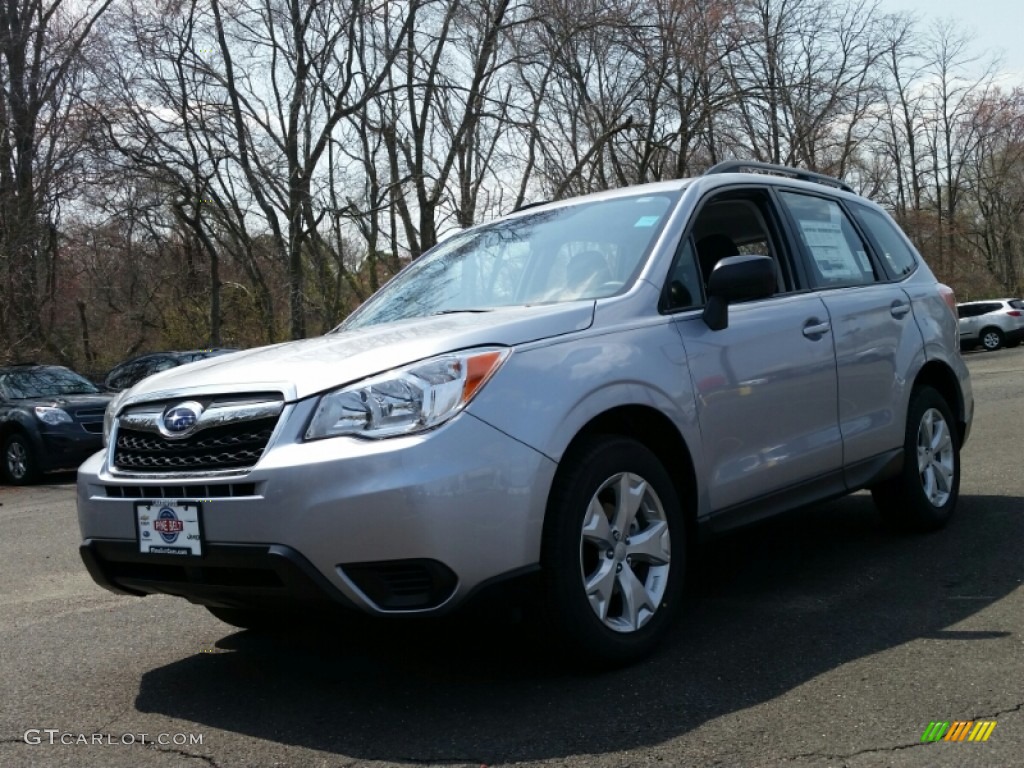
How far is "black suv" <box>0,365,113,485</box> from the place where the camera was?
42.6 ft

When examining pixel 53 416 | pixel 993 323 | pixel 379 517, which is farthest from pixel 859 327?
pixel 993 323

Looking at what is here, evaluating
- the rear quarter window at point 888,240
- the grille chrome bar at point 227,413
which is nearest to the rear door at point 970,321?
the rear quarter window at point 888,240

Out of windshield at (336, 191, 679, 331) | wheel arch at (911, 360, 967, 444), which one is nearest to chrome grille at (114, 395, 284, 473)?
windshield at (336, 191, 679, 331)

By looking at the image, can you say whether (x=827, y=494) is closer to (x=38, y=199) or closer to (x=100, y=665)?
(x=100, y=665)

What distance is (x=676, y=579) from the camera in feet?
13.4

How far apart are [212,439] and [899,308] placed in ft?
11.9

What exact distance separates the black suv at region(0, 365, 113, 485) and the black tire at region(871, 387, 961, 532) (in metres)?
9.61

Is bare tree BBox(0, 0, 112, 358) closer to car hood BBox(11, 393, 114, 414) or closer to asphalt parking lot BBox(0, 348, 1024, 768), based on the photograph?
car hood BBox(11, 393, 114, 414)

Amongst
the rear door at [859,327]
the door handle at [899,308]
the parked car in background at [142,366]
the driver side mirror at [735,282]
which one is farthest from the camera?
the parked car in background at [142,366]

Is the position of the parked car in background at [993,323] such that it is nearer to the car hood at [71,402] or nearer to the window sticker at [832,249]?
the car hood at [71,402]

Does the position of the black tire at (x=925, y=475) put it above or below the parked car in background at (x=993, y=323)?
below

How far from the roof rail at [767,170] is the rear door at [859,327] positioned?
0.57 feet

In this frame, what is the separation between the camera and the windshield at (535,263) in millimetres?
4547

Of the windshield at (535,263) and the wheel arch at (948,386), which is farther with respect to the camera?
the wheel arch at (948,386)
